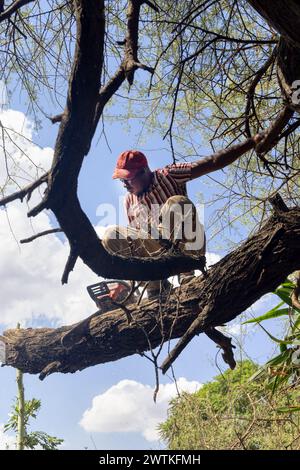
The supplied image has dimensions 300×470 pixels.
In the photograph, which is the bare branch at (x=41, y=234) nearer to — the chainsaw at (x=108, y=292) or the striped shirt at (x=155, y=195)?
the striped shirt at (x=155, y=195)

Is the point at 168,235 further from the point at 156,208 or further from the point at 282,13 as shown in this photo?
the point at 282,13

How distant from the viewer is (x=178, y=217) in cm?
323

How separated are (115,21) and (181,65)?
1.67ft

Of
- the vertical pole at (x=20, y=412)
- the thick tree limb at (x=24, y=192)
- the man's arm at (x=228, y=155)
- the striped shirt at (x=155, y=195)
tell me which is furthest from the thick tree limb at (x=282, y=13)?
the vertical pole at (x=20, y=412)

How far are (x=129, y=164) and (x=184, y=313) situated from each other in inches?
36.0

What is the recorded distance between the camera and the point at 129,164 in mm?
3557

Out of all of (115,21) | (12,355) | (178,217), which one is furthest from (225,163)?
(12,355)

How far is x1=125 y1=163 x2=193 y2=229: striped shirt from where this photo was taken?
11.4 feet

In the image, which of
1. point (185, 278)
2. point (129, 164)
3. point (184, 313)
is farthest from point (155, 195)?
point (184, 313)

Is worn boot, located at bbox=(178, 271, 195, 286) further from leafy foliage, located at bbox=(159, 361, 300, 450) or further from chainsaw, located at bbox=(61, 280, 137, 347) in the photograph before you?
leafy foliage, located at bbox=(159, 361, 300, 450)

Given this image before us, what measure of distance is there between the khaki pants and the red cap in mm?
303

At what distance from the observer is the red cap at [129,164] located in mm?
3543

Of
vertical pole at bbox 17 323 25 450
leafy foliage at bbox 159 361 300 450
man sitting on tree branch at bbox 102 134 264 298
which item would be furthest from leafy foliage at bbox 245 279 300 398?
vertical pole at bbox 17 323 25 450
